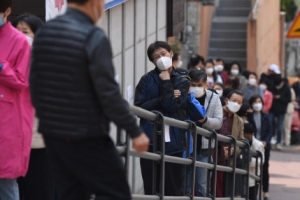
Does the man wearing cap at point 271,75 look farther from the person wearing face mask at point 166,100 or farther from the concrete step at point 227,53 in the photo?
the person wearing face mask at point 166,100

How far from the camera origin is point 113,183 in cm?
405

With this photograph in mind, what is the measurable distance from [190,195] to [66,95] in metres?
3.24

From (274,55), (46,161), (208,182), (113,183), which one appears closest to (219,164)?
(208,182)

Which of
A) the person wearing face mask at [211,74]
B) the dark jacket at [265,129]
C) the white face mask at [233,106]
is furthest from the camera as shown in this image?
the person wearing face mask at [211,74]

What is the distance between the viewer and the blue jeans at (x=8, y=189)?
5082 mm

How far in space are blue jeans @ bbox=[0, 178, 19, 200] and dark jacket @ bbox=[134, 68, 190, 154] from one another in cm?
171

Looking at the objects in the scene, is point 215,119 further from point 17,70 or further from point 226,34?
point 226,34

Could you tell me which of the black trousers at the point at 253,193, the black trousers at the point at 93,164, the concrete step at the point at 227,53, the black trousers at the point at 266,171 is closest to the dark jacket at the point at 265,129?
the black trousers at the point at 266,171

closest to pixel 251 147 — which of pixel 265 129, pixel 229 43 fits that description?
pixel 265 129

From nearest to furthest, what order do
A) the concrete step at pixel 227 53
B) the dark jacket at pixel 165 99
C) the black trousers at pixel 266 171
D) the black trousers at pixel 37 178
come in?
the black trousers at pixel 37 178 < the dark jacket at pixel 165 99 < the black trousers at pixel 266 171 < the concrete step at pixel 227 53

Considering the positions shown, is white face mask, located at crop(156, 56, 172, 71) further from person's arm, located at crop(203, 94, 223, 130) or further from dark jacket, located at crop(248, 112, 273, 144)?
dark jacket, located at crop(248, 112, 273, 144)

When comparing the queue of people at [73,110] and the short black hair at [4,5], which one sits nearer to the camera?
the queue of people at [73,110]

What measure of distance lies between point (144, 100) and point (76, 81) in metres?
2.94

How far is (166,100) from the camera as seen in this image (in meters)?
6.64
